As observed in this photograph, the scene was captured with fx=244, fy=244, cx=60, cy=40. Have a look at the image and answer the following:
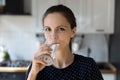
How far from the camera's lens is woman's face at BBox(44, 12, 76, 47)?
3.11ft

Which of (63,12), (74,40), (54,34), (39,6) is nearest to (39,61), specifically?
(54,34)

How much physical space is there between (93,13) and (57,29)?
75.8 inches

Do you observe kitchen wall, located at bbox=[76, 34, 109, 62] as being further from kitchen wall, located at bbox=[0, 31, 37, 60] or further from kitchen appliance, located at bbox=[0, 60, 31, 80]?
kitchen appliance, located at bbox=[0, 60, 31, 80]

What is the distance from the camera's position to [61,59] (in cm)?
107

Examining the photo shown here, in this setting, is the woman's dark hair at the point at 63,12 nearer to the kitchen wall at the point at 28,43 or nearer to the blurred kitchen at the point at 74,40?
the blurred kitchen at the point at 74,40

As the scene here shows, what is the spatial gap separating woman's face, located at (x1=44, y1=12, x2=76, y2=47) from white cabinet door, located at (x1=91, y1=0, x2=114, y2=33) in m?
1.87

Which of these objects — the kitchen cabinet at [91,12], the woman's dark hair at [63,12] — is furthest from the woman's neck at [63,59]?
the kitchen cabinet at [91,12]

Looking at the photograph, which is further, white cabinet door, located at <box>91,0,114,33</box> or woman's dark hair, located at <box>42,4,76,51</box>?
white cabinet door, located at <box>91,0,114,33</box>

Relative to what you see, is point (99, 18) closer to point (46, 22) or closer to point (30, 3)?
point (30, 3)

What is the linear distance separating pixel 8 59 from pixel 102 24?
4.04 ft

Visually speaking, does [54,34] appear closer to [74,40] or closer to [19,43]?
[74,40]

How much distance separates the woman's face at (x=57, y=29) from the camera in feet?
3.11

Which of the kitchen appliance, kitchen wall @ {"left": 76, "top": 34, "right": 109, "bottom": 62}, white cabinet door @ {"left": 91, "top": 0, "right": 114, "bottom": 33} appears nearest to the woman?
the kitchen appliance

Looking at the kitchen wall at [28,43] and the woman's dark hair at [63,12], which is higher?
the woman's dark hair at [63,12]
